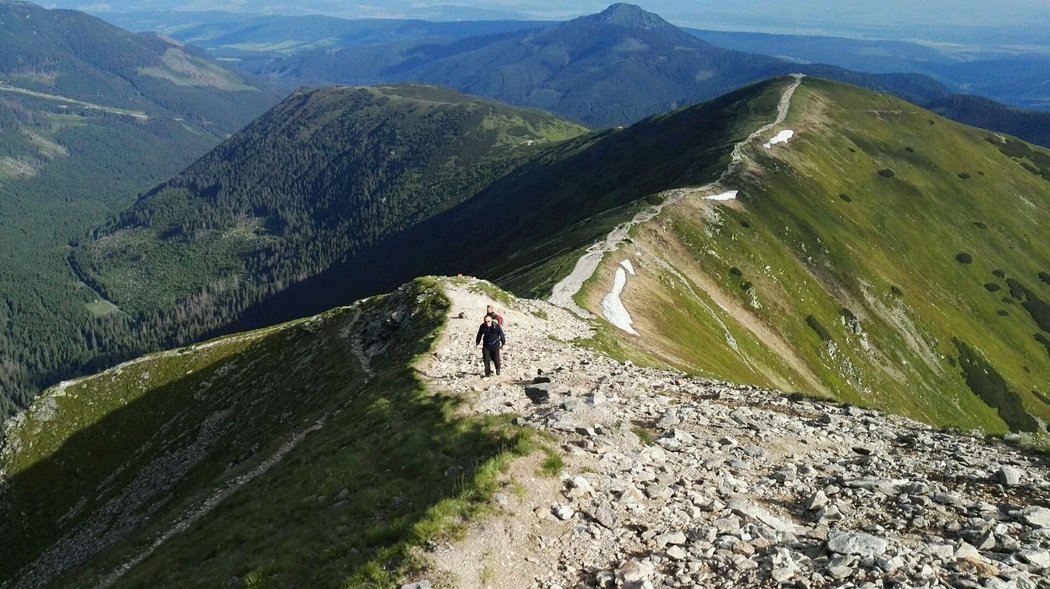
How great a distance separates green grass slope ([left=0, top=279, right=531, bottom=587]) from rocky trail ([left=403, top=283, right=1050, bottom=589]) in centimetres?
200

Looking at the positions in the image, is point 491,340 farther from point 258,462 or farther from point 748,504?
point 258,462

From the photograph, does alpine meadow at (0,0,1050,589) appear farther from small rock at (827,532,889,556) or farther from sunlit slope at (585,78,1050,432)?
sunlit slope at (585,78,1050,432)

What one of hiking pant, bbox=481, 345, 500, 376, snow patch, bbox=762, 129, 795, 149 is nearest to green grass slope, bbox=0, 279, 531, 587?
hiking pant, bbox=481, 345, 500, 376

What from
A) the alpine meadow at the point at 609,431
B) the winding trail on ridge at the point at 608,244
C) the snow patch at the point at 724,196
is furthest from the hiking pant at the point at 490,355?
the snow patch at the point at 724,196

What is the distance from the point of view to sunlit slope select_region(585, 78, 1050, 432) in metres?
76.8

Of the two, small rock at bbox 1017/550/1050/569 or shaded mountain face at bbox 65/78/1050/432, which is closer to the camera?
small rock at bbox 1017/550/1050/569

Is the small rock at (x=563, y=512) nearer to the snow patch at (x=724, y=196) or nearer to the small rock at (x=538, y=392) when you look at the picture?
the small rock at (x=538, y=392)

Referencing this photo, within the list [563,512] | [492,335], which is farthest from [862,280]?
[563,512]

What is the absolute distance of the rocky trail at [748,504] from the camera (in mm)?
13953

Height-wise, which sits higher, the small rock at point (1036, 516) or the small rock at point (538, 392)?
the small rock at point (1036, 516)

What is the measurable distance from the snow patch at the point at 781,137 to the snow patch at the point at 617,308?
93.3m

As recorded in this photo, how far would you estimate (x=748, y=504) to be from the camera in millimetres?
17125

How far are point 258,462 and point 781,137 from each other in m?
151

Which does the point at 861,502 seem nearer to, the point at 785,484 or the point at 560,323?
the point at 785,484
